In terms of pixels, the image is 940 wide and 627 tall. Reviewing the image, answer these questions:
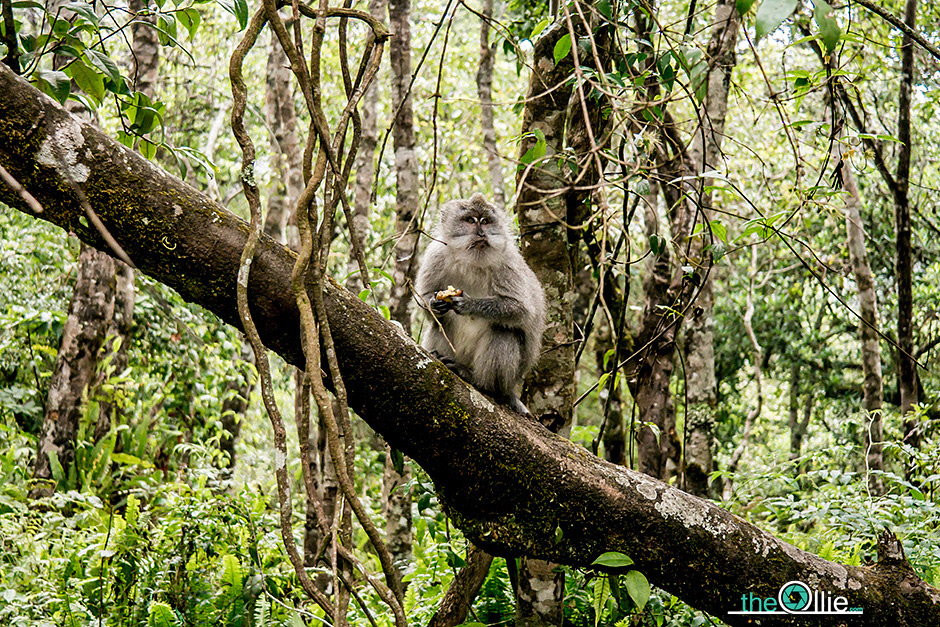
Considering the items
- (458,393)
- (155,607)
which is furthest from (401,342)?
(155,607)

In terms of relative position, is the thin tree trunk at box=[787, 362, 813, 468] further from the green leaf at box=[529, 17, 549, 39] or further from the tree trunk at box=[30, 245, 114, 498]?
the green leaf at box=[529, 17, 549, 39]

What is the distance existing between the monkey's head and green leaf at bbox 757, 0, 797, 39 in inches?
133

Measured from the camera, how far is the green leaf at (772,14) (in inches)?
70.0

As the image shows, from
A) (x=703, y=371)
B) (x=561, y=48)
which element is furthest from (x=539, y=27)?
(x=703, y=371)

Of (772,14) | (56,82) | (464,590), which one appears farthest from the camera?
(464,590)

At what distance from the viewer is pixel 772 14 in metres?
1.79

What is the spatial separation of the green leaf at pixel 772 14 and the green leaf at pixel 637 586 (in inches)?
82.6

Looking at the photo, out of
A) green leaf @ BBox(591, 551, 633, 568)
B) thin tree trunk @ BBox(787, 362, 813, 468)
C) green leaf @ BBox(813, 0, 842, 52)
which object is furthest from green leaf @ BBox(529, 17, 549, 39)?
thin tree trunk @ BBox(787, 362, 813, 468)

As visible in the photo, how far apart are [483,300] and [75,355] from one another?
211 inches

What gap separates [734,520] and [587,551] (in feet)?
2.05

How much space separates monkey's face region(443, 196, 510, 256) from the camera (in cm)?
516

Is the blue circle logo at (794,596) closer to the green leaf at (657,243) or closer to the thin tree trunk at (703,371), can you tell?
the green leaf at (657,243)

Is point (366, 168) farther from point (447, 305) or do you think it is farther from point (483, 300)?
point (447, 305)

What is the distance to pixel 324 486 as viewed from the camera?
22.5 feet
